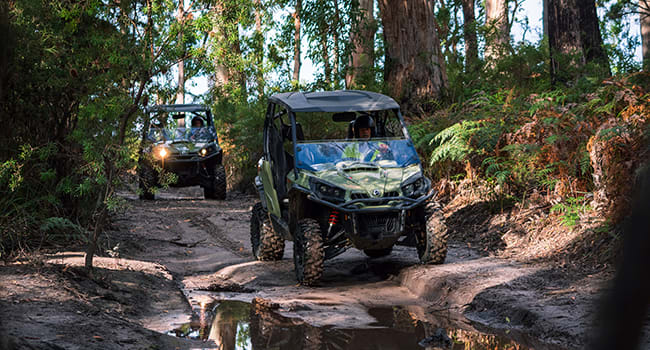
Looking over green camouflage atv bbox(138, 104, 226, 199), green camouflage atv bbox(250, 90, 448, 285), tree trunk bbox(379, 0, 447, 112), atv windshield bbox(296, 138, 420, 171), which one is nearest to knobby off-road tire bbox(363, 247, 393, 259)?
green camouflage atv bbox(250, 90, 448, 285)

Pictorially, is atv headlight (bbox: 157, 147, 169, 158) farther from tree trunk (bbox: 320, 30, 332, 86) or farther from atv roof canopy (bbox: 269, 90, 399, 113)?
atv roof canopy (bbox: 269, 90, 399, 113)

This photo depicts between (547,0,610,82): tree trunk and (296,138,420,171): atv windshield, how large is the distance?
541 cm

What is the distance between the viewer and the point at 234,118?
21.7 m

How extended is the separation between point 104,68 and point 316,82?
9554 millimetres

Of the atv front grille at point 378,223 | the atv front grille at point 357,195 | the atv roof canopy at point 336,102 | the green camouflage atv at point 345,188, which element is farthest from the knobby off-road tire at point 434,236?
the atv roof canopy at point 336,102

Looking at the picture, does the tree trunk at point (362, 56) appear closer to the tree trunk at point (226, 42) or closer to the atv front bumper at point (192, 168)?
the tree trunk at point (226, 42)

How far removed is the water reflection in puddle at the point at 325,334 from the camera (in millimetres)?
5164

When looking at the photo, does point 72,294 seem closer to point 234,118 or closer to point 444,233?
point 444,233

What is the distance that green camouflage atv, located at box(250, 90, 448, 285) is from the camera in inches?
287

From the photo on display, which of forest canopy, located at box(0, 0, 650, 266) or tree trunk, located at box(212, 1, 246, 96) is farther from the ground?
tree trunk, located at box(212, 1, 246, 96)

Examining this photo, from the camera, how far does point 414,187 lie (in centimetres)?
757

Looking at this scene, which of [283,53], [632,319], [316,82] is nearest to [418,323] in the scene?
[632,319]

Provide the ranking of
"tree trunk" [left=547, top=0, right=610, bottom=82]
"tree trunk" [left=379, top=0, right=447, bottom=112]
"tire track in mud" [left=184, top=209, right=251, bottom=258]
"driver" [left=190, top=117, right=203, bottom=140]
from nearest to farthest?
"tire track in mud" [left=184, top=209, right=251, bottom=258] < "tree trunk" [left=547, top=0, right=610, bottom=82] < "tree trunk" [left=379, top=0, right=447, bottom=112] < "driver" [left=190, top=117, right=203, bottom=140]

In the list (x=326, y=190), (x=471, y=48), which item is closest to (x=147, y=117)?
(x=326, y=190)
